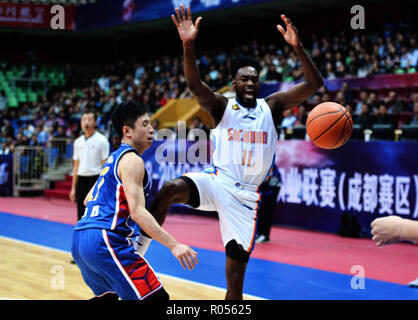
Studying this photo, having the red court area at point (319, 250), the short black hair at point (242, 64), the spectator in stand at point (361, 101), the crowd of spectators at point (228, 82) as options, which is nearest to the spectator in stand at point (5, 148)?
the crowd of spectators at point (228, 82)

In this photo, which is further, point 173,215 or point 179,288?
point 173,215

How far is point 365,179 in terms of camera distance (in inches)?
345

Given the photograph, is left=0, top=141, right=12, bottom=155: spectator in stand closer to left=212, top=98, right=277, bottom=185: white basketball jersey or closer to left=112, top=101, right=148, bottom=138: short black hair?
left=212, top=98, right=277, bottom=185: white basketball jersey

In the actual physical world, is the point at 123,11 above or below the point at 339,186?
above

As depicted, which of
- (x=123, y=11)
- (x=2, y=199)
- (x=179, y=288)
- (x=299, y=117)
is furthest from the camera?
(x=123, y=11)

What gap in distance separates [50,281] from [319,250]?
13.1 ft

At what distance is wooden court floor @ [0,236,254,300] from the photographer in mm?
5016

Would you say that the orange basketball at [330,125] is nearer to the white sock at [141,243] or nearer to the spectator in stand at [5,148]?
the white sock at [141,243]

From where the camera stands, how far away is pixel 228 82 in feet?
Answer: 56.6

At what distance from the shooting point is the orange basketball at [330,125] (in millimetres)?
4145

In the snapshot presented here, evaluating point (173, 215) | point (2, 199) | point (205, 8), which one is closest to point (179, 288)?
point (173, 215)

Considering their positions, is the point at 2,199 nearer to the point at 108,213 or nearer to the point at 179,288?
the point at 179,288

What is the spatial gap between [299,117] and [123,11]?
506 inches

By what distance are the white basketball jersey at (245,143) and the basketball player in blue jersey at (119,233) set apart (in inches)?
41.2
